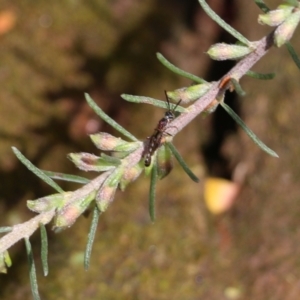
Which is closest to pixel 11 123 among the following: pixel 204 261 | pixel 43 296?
pixel 43 296

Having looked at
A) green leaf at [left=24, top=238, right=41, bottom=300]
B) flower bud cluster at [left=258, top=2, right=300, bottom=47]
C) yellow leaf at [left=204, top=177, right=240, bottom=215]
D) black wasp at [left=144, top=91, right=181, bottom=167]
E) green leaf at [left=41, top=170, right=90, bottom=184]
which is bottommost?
yellow leaf at [left=204, top=177, right=240, bottom=215]

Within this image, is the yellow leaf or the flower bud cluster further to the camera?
the yellow leaf

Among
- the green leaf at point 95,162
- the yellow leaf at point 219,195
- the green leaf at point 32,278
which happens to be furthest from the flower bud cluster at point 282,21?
the yellow leaf at point 219,195

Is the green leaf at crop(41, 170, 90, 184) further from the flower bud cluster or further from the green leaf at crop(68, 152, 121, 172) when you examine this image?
the flower bud cluster

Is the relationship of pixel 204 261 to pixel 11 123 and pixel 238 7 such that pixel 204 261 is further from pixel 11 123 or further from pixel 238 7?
pixel 238 7

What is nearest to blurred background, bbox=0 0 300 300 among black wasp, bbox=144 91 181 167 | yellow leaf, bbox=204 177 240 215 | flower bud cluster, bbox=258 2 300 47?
yellow leaf, bbox=204 177 240 215

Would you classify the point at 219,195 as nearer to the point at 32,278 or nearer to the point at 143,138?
the point at 143,138

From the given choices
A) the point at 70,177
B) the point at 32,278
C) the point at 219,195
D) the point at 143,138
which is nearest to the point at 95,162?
the point at 70,177

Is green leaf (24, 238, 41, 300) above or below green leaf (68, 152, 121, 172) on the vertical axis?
below
